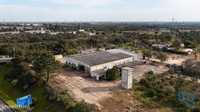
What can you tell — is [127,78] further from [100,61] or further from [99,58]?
[99,58]

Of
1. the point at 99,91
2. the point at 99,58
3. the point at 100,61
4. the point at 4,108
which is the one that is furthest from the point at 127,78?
the point at 4,108

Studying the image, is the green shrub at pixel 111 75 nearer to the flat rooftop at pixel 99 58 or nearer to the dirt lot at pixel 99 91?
the dirt lot at pixel 99 91

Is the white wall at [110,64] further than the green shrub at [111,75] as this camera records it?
Yes

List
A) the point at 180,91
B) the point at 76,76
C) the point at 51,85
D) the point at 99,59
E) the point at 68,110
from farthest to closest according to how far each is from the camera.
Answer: the point at 99,59, the point at 76,76, the point at 51,85, the point at 180,91, the point at 68,110

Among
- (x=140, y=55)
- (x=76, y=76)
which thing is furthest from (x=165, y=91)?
(x=140, y=55)

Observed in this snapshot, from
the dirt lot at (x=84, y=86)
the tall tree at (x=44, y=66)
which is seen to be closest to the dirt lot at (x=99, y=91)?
the dirt lot at (x=84, y=86)

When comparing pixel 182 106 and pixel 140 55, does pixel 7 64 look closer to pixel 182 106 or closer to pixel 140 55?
pixel 140 55

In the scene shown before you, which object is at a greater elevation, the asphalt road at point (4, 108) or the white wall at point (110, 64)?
the white wall at point (110, 64)
